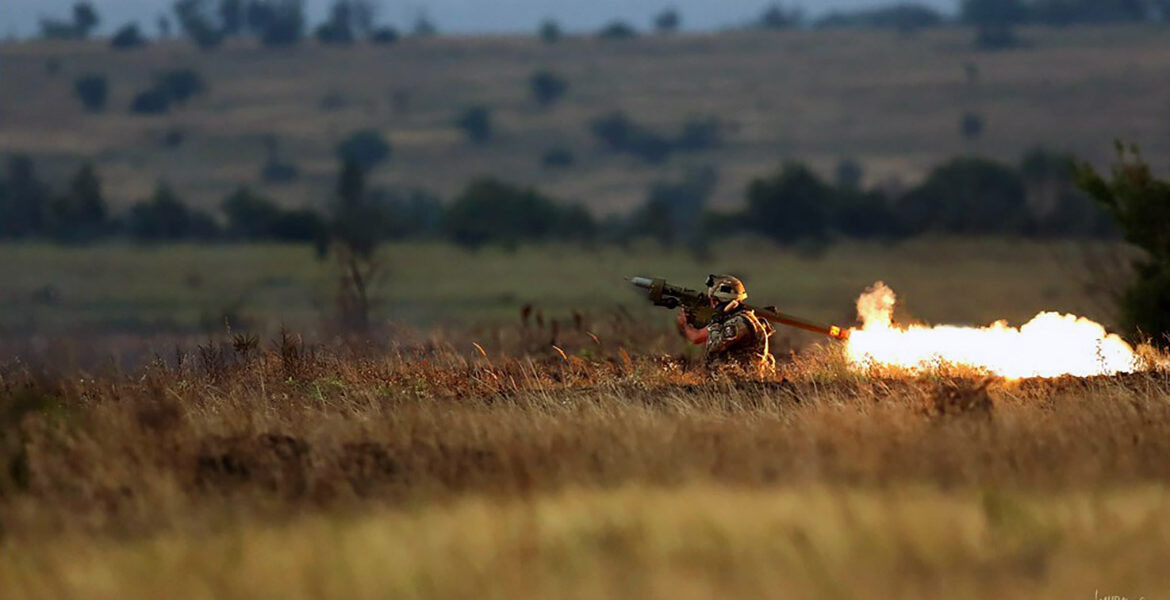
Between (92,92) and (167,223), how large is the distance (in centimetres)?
5314

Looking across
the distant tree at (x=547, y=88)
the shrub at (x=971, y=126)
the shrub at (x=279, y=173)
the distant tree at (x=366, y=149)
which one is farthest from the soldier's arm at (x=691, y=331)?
the distant tree at (x=547, y=88)

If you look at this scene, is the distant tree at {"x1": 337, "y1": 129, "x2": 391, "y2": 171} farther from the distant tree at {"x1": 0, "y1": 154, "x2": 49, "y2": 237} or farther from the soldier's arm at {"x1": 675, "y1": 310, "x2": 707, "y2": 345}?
the soldier's arm at {"x1": 675, "y1": 310, "x2": 707, "y2": 345}

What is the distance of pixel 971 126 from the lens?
405ft

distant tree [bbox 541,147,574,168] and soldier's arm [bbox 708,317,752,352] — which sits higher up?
soldier's arm [bbox 708,317,752,352]

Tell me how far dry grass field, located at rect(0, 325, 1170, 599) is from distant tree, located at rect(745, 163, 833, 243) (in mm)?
55225

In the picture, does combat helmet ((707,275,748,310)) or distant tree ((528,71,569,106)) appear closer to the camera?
combat helmet ((707,275,748,310))

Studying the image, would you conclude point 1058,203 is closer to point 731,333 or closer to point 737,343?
point 737,343

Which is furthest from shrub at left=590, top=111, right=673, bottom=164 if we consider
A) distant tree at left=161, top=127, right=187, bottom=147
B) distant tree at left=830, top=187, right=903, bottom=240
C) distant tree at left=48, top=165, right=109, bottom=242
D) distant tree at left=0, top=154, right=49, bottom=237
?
distant tree at left=830, top=187, right=903, bottom=240

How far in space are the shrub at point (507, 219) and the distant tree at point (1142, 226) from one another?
47103 millimetres

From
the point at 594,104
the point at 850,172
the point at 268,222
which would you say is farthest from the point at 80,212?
the point at 594,104

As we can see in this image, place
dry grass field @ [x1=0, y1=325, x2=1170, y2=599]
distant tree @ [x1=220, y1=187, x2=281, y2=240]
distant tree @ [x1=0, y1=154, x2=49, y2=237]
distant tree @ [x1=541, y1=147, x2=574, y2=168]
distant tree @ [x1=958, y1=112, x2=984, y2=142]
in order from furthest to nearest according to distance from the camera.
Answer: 1. distant tree @ [x1=541, y1=147, x2=574, y2=168]
2. distant tree @ [x1=958, y1=112, x2=984, y2=142]
3. distant tree @ [x1=0, y1=154, x2=49, y2=237]
4. distant tree @ [x1=220, y1=187, x2=281, y2=240]
5. dry grass field @ [x1=0, y1=325, x2=1170, y2=599]

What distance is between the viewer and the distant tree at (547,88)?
142000 millimetres

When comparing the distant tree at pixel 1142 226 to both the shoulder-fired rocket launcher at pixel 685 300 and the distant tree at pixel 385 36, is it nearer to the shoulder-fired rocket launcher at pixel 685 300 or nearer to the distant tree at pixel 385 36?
the shoulder-fired rocket launcher at pixel 685 300

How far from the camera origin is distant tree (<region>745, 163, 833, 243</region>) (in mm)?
75125
